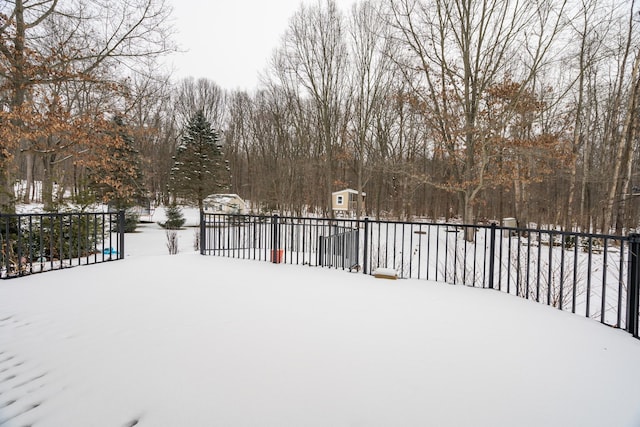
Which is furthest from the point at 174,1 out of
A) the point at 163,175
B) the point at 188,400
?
the point at 163,175

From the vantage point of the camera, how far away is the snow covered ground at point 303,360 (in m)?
1.75

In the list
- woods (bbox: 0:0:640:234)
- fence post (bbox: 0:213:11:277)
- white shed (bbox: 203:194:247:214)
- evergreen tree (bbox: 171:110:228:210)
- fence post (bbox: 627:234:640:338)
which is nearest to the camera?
fence post (bbox: 627:234:640:338)

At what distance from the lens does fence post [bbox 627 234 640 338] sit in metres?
2.83

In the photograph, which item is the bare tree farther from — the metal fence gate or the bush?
the bush

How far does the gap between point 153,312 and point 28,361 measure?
108 cm

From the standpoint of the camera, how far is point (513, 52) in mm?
10984

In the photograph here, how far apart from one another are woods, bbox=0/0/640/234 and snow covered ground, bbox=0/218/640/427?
6075 millimetres

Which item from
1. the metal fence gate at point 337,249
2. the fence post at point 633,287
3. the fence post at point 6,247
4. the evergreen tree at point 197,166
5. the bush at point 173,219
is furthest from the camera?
the evergreen tree at point 197,166

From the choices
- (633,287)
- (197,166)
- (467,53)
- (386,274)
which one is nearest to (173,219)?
(197,166)

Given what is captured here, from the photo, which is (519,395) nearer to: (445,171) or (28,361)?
(28,361)

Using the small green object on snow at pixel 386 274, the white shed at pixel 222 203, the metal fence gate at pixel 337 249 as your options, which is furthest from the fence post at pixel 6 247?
the white shed at pixel 222 203

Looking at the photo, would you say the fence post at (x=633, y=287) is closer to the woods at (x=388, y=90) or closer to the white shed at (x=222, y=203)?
the woods at (x=388, y=90)

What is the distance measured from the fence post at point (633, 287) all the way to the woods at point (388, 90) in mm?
8382

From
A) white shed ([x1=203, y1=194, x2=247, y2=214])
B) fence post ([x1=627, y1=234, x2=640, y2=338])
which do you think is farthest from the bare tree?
white shed ([x1=203, y1=194, x2=247, y2=214])
